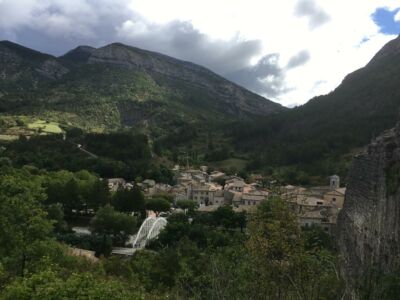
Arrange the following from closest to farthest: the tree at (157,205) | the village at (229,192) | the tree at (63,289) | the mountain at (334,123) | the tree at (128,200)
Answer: the tree at (63,289), the tree at (128,200), the village at (229,192), the tree at (157,205), the mountain at (334,123)

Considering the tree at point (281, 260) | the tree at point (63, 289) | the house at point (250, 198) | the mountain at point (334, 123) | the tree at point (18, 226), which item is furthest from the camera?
the mountain at point (334, 123)

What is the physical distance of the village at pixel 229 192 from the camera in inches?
2498

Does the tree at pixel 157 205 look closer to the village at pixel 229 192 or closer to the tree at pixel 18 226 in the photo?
the village at pixel 229 192

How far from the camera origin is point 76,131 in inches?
4675

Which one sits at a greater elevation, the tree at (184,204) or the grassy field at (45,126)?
the grassy field at (45,126)

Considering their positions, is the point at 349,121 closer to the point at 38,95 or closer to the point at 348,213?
the point at 348,213

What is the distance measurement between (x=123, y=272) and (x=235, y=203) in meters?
49.1

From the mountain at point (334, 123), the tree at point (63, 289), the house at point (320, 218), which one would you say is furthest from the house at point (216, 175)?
the tree at point (63, 289)

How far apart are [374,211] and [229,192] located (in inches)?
2428

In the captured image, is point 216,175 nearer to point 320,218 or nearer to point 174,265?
point 320,218

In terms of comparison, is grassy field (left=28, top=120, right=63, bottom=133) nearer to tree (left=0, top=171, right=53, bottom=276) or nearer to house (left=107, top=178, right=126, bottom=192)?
house (left=107, top=178, right=126, bottom=192)

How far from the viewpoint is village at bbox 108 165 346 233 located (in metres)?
63.4

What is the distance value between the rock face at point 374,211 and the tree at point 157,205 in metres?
43.6

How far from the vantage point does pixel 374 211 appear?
22.5 m
